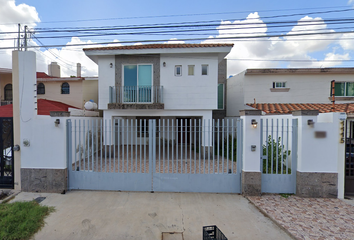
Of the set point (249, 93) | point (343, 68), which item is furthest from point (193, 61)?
point (343, 68)

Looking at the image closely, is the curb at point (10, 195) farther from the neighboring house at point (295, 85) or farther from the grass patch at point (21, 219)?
the neighboring house at point (295, 85)

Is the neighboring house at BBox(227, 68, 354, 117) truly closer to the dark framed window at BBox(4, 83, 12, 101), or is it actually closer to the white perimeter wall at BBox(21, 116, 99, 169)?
the white perimeter wall at BBox(21, 116, 99, 169)

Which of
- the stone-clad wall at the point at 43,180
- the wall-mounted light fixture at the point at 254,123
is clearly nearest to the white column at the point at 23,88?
the stone-clad wall at the point at 43,180

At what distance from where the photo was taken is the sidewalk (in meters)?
3.63

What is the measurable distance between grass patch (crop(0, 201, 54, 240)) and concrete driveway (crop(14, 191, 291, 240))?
185 mm

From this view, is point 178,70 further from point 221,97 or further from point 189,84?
point 221,97

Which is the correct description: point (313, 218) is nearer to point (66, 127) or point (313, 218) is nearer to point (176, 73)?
point (66, 127)

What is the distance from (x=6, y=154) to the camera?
5590 mm

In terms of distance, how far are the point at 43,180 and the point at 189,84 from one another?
713 cm

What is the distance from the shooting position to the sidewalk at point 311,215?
363 cm

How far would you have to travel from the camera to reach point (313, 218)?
4125mm

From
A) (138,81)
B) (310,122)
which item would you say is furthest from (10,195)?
(310,122)

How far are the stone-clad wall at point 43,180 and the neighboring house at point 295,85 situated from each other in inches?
379

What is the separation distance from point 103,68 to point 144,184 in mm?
6877
